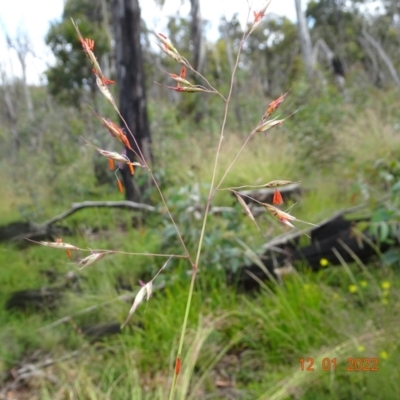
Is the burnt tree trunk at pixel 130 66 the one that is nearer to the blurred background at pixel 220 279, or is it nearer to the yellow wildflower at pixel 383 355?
the blurred background at pixel 220 279

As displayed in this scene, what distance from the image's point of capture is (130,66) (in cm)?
622

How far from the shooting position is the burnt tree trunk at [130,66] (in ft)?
20.1

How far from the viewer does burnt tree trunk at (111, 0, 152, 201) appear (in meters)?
6.12

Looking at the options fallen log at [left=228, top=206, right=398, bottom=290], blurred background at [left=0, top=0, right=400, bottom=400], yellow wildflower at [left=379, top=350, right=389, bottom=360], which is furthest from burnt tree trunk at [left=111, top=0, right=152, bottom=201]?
yellow wildflower at [left=379, top=350, right=389, bottom=360]

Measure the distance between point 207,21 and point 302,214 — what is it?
17650mm

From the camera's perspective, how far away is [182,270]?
358 centimetres
